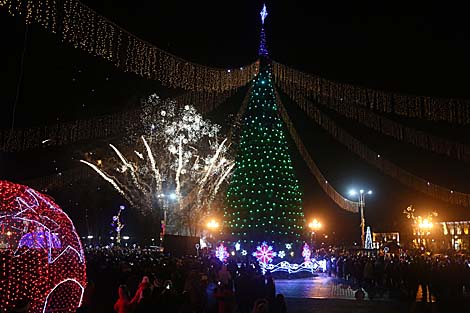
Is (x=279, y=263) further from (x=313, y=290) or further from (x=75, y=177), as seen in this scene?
(x=75, y=177)

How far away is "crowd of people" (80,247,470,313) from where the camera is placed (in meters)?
8.30

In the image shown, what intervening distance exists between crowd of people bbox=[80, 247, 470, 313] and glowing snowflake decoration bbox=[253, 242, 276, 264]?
471 centimetres

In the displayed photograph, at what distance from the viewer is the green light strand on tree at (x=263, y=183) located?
2769 cm

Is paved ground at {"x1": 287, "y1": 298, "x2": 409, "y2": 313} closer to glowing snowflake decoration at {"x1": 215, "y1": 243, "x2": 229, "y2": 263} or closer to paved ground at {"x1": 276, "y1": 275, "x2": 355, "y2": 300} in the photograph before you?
paved ground at {"x1": 276, "y1": 275, "x2": 355, "y2": 300}

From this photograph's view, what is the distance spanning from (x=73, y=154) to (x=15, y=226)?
24805 mm

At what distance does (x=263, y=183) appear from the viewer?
2788 cm

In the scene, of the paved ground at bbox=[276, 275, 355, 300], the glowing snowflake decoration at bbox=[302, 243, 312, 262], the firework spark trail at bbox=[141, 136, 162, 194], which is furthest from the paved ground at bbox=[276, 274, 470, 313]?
the firework spark trail at bbox=[141, 136, 162, 194]

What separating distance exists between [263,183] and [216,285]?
58.1ft

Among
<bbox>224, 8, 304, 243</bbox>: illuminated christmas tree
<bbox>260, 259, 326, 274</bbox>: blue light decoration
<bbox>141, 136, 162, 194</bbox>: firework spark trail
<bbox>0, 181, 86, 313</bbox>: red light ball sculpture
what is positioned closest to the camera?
<bbox>0, 181, 86, 313</bbox>: red light ball sculpture

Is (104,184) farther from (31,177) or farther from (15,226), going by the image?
(15,226)

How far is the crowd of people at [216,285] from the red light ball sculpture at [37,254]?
24.2 inches

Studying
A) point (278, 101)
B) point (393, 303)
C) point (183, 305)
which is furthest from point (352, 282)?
point (183, 305)

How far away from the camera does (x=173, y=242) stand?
771 inches

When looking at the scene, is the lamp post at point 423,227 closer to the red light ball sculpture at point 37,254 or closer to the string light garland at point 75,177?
the string light garland at point 75,177
